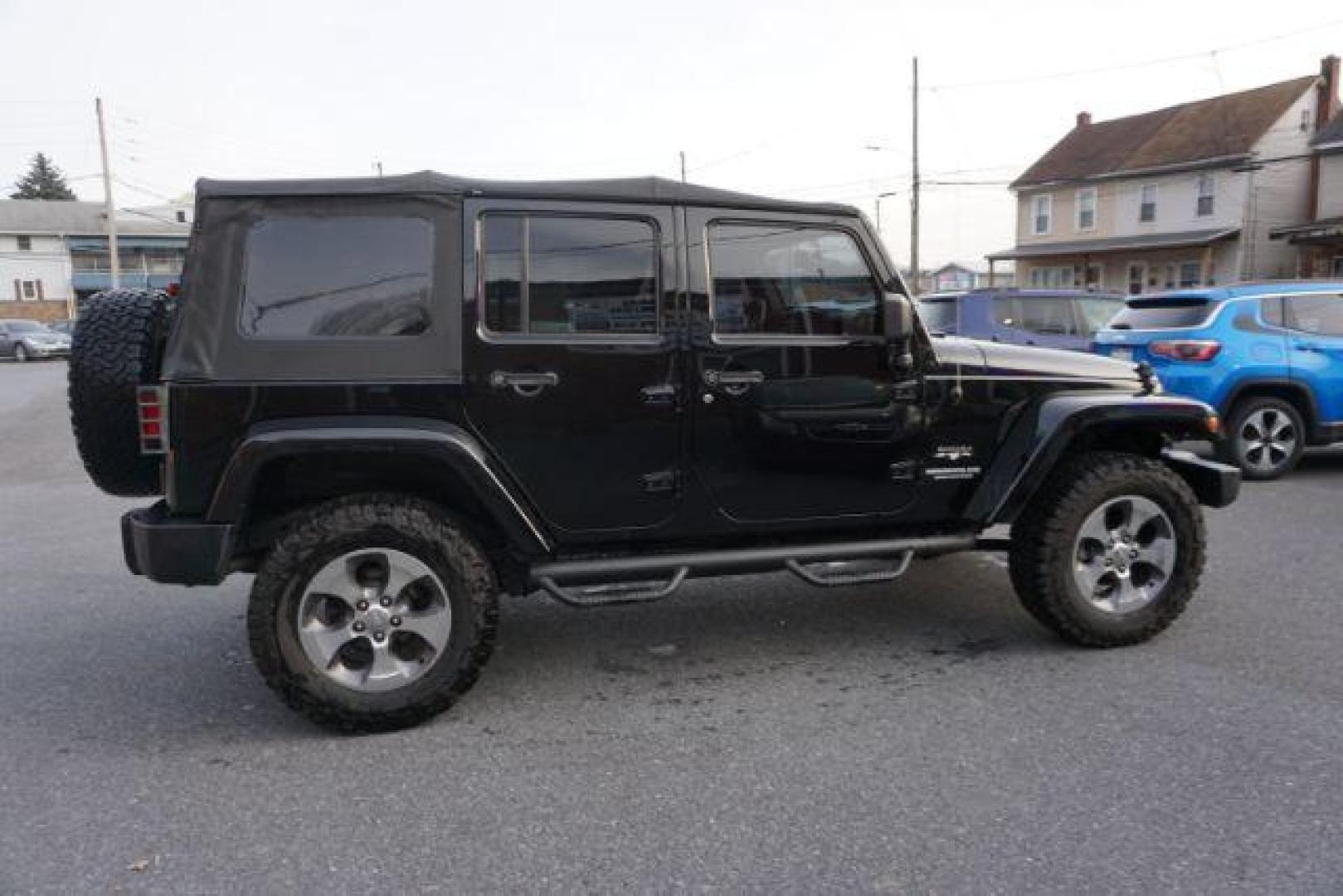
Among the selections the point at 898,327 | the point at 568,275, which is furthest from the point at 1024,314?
the point at 568,275

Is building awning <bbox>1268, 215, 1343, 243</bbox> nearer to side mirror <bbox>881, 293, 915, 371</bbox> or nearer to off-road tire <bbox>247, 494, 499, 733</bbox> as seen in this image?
side mirror <bbox>881, 293, 915, 371</bbox>

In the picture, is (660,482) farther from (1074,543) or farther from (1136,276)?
(1136,276)

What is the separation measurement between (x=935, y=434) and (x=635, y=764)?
1858mm

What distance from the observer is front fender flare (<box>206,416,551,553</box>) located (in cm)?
335

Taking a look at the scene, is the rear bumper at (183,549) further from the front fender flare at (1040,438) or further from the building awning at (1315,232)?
the building awning at (1315,232)

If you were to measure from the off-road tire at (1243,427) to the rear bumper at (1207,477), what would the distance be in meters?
4.11

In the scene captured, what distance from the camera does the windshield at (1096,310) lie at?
11703mm

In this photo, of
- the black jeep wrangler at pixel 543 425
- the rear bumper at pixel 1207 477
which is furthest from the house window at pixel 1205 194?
the black jeep wrangler at pixel 543 425

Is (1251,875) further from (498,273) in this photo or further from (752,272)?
(498,273)

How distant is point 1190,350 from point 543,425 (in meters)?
6.64

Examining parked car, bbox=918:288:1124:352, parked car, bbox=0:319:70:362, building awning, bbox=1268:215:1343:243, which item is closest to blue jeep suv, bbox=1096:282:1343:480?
parked car, bbox=918:288:1124:352

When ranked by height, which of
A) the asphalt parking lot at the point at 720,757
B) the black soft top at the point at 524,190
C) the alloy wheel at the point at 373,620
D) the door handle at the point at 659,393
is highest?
the black soft top at the point at 524,190

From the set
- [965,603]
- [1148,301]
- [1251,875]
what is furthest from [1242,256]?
[1251,875]

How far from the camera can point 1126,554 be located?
4.28m
